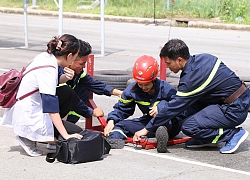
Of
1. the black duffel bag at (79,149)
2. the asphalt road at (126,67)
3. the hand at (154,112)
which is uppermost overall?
the hand at (154,112)

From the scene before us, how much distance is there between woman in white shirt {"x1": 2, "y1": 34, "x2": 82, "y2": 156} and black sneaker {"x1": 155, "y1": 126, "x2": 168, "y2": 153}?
820mm

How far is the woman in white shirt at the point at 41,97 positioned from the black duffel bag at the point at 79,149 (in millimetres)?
95

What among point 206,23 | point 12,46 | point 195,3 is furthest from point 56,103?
point 195,3

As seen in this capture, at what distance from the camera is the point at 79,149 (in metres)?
5.72

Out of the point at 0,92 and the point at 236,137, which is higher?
the point at 0,92

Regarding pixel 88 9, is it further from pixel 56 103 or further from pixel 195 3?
pixel 56 103

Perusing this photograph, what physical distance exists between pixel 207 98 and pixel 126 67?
6119mm

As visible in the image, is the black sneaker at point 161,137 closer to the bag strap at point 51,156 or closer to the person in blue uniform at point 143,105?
the person in blue uniform at point 143,105

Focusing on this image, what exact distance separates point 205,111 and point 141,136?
0.71 meters

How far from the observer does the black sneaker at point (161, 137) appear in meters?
6.09

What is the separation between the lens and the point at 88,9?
91.8ft

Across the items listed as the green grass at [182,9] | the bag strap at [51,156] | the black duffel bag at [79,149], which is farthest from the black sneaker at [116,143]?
the green grass at [182,9]

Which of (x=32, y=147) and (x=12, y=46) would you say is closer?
(x=32, y=147)

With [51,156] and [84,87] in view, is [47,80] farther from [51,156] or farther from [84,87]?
[84,87]
